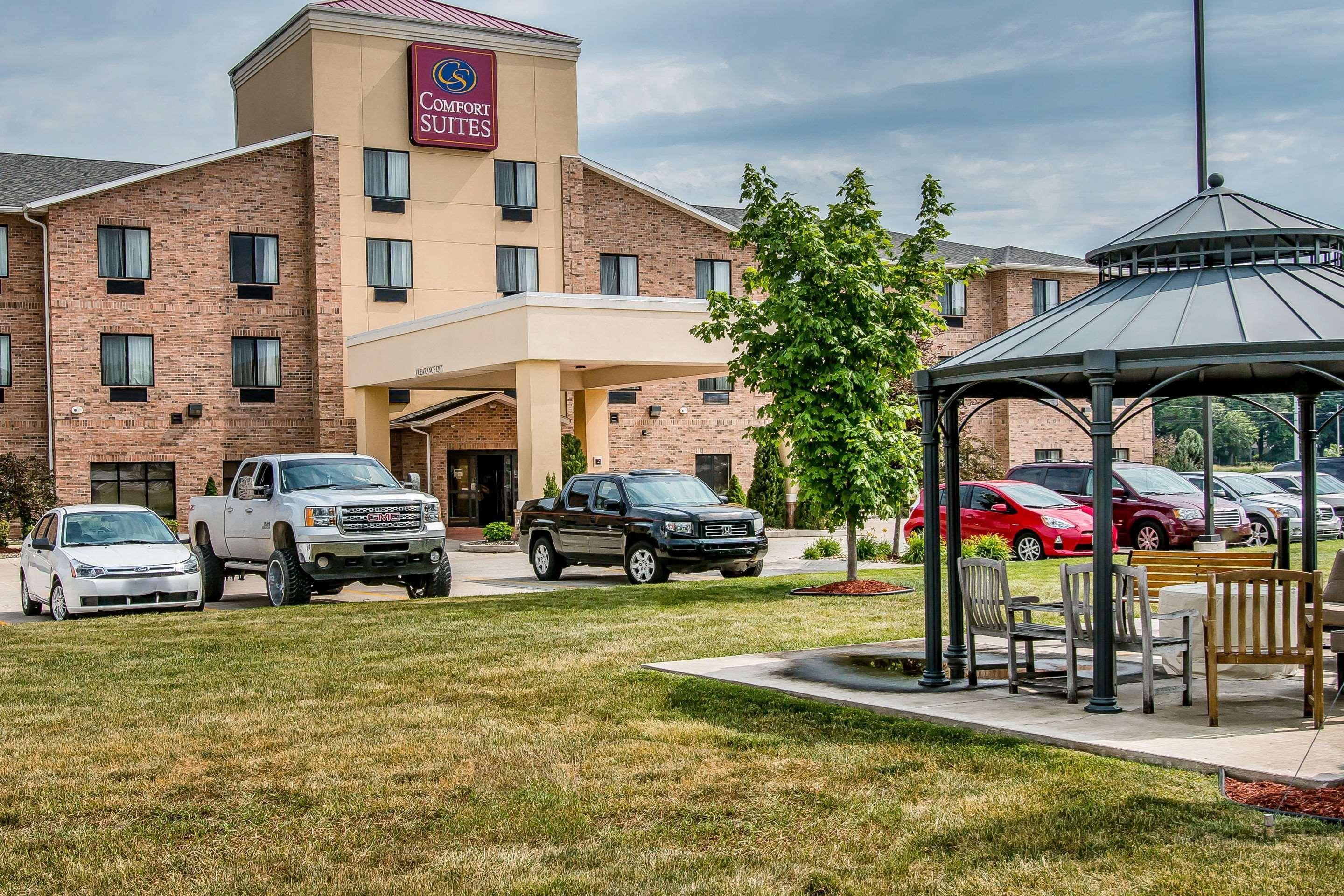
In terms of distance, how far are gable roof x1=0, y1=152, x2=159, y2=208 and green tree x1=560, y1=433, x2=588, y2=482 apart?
13810 millimetres

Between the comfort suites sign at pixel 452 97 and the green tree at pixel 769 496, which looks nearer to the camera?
the green tree at pixel 769 496

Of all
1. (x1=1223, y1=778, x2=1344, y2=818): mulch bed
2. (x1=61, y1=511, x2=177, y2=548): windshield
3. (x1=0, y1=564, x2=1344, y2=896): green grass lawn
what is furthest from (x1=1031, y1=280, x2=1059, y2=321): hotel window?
(x1=1223, y1=778, x2=1344, y2=818): mulch bed

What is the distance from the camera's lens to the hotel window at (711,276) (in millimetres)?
43156

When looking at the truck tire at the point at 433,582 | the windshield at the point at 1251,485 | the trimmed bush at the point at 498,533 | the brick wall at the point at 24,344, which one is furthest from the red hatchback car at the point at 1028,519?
the brick wall at the point at 24,344

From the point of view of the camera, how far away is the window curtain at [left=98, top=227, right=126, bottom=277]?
36.5 m

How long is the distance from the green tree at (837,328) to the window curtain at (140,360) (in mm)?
23114

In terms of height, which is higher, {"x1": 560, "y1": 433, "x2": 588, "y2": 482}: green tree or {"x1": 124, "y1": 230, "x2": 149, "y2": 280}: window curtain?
{"x1": 124, "y1": 230, "x2": 149, "y2": 280}: window curtain

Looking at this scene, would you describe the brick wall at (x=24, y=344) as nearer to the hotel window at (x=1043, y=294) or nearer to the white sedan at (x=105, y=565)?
the white sedan at (x=105, y=565)

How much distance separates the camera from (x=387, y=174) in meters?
39.3

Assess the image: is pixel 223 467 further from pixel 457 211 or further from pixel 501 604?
pixel 501 604

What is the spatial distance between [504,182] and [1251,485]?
22.5m

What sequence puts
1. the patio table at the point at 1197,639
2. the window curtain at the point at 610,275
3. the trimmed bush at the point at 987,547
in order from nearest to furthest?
the patio table at the point at 1197,639
the trimmed bush at the point at 987,547
the window curtain at the point at 610,275

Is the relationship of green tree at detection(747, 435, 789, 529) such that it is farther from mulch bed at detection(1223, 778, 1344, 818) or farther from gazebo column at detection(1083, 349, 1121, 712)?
mulch bed at detection(1223, 778, 1344, 818)

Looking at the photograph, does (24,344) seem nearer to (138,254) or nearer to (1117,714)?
(138,254)
